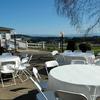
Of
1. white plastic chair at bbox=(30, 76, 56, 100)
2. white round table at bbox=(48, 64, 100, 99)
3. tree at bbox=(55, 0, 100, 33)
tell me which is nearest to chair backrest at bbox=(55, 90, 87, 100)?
white round table at bbox=(48, 64, 100, 99)

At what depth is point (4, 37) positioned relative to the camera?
24750mm

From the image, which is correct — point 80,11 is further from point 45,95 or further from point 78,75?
point 45,95

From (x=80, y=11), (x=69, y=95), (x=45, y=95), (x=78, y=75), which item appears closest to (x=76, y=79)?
(x=78, y=75)

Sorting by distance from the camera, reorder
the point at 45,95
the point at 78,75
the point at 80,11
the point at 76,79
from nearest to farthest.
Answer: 1. the point at 76,79
2. the point at 45,95
3. the point at 78,75
4. the point at 80,11

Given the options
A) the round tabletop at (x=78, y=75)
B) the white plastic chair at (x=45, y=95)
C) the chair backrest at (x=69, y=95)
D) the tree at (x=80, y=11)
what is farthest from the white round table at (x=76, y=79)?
the tree at (x=80, y=11)

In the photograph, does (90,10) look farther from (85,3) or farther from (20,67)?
(20,67)

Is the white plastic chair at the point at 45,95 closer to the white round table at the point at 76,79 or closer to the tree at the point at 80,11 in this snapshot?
the white round table at the point at 76,79

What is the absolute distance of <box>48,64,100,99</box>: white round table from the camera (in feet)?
12.6

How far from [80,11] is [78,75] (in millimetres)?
9230

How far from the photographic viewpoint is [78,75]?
4.46 m

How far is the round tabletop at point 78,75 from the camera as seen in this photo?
4.04 metres

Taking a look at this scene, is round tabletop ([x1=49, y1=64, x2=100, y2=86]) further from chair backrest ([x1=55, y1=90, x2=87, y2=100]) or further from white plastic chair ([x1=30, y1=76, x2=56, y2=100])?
chair backrest ([x1=55, y1=90, x2=87, y2=100])

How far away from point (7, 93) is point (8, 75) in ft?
7.46

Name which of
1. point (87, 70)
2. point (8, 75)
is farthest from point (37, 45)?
point (87, 70)
